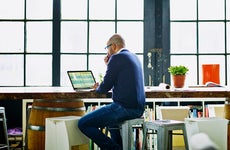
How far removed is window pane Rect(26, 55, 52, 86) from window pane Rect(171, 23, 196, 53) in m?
1.83

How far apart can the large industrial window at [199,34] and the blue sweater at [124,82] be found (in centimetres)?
249

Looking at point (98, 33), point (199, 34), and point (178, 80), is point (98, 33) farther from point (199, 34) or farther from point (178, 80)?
point (178, 80)

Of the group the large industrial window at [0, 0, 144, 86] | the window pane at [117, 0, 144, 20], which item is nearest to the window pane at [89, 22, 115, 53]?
the large industrial window at [0, 0, 144, 86]

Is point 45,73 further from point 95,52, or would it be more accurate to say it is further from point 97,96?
point 97,96

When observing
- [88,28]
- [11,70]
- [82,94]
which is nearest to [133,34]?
[88,28]

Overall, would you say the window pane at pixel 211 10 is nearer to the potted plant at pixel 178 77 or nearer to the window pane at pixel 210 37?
the window pane at pixel 210 37

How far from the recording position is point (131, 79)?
3.07m

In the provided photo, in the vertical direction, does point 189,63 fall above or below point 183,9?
below

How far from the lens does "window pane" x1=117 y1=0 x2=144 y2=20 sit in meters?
5.45

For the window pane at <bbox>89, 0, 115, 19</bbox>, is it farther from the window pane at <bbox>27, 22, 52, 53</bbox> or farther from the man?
the man

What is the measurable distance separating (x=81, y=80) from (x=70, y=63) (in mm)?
2228

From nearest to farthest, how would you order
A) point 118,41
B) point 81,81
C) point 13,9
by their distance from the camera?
point 81,81, point 118,41, point 13,9

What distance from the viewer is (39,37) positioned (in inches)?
214

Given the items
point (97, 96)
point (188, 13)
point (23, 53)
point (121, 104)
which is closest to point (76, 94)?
point (97, 96)
